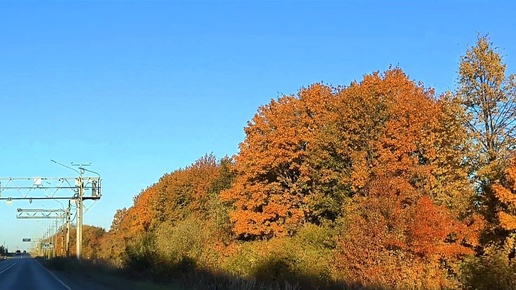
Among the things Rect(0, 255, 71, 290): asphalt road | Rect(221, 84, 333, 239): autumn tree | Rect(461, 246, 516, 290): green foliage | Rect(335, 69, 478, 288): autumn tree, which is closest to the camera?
Rect(461, 246, 516, 290): green foliage

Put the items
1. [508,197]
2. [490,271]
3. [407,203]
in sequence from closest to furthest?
[490,271]
[508,197]
[407,203]

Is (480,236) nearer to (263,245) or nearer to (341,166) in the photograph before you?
(341,166)

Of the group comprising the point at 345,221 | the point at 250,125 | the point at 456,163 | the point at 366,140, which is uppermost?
the point at 250,125

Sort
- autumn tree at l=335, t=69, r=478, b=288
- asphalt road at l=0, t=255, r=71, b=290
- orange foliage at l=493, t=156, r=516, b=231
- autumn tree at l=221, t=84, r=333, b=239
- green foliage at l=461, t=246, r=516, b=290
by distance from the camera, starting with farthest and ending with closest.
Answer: autumn tree at l=221, t=84, r=333, b=239, autumn tree at l=335, t=69, r=478, b=288, asphalt road at l=0, t=255, r=71, b=290, orange foliage at l=493, t=156, r=516, b=231, green foliage at l=461, t=246, r=516, b=290

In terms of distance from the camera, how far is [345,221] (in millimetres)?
42375

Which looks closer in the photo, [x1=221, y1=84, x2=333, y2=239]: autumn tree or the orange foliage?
the orange foliage

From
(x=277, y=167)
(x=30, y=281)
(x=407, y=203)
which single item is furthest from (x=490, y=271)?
(x=30, y=281)

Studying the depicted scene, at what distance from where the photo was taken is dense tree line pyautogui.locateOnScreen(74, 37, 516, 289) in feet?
121

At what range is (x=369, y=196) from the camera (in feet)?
136

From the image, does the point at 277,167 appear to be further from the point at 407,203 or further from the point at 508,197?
the point at 508,197

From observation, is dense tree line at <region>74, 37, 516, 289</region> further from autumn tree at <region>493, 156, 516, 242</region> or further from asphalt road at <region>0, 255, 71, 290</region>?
asphalt road at <region>0, 255, 71, 290</region>

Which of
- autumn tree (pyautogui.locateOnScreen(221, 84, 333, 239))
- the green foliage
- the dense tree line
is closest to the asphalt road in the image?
the dense tree line

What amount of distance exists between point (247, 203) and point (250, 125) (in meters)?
8.29

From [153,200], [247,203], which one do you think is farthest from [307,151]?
[153,200]
